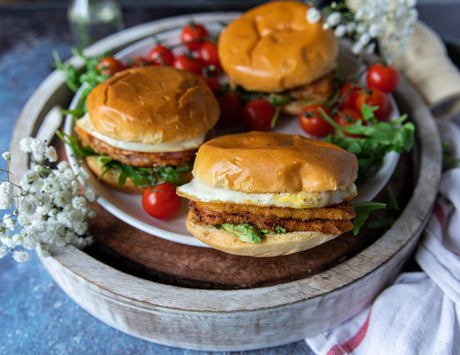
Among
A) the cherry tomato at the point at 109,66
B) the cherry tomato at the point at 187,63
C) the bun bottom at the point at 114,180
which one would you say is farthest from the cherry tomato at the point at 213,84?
the bun bottom at the point at 114,180

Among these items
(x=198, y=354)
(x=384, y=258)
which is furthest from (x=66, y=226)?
(x=384, y=258)

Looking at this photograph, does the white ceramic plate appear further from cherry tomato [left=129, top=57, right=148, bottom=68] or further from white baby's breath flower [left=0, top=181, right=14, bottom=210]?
cherry tomato [left=129, top=57, right=148, bottom=68]

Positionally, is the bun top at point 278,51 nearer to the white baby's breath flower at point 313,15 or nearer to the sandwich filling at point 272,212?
the white baby's breath flower at point 313,15

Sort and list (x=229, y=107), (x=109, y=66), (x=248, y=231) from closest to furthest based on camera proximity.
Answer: (x=248, y=231) → (x=229, y=107) → (x=109, y=66)

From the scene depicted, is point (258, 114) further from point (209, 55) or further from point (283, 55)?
point (209, 55)

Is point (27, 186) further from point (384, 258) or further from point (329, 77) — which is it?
point (329, 77)

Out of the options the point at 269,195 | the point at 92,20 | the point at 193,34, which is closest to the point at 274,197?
the point at 269,195

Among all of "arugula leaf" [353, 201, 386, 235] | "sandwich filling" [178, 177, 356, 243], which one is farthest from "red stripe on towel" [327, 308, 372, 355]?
"sandwich filling" [178, 177, 356, 243]
